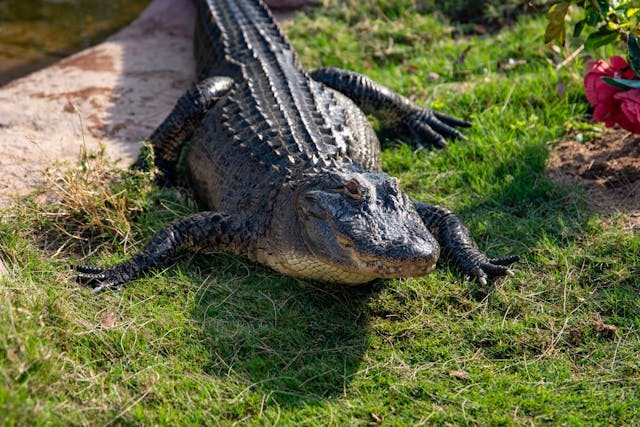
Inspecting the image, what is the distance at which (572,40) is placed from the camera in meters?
6.30

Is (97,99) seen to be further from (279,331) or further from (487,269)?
(487,269)

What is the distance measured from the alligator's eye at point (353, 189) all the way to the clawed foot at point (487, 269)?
2.86 ft

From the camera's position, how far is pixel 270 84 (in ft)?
16.0

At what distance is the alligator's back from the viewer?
4145 millimetres

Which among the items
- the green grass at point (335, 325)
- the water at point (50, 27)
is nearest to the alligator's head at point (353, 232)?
the green grass at point (335, 325)

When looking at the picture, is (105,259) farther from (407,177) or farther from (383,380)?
(407,177)

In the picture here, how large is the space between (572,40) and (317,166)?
3567mm

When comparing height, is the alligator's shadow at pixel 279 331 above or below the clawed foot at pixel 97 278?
below

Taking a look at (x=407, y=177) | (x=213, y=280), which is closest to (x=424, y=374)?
(x=213, y=280)

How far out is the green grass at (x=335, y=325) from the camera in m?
2.99

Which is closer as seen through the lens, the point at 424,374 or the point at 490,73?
the point at 424,374

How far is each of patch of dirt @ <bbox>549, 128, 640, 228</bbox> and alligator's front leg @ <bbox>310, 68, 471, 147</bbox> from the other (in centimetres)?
81

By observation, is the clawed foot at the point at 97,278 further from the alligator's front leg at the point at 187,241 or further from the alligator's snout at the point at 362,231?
the alligator's snout at the point at 362,231

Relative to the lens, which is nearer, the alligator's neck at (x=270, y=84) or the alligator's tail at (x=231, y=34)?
the alligator's neck at (x=270, y=84)
